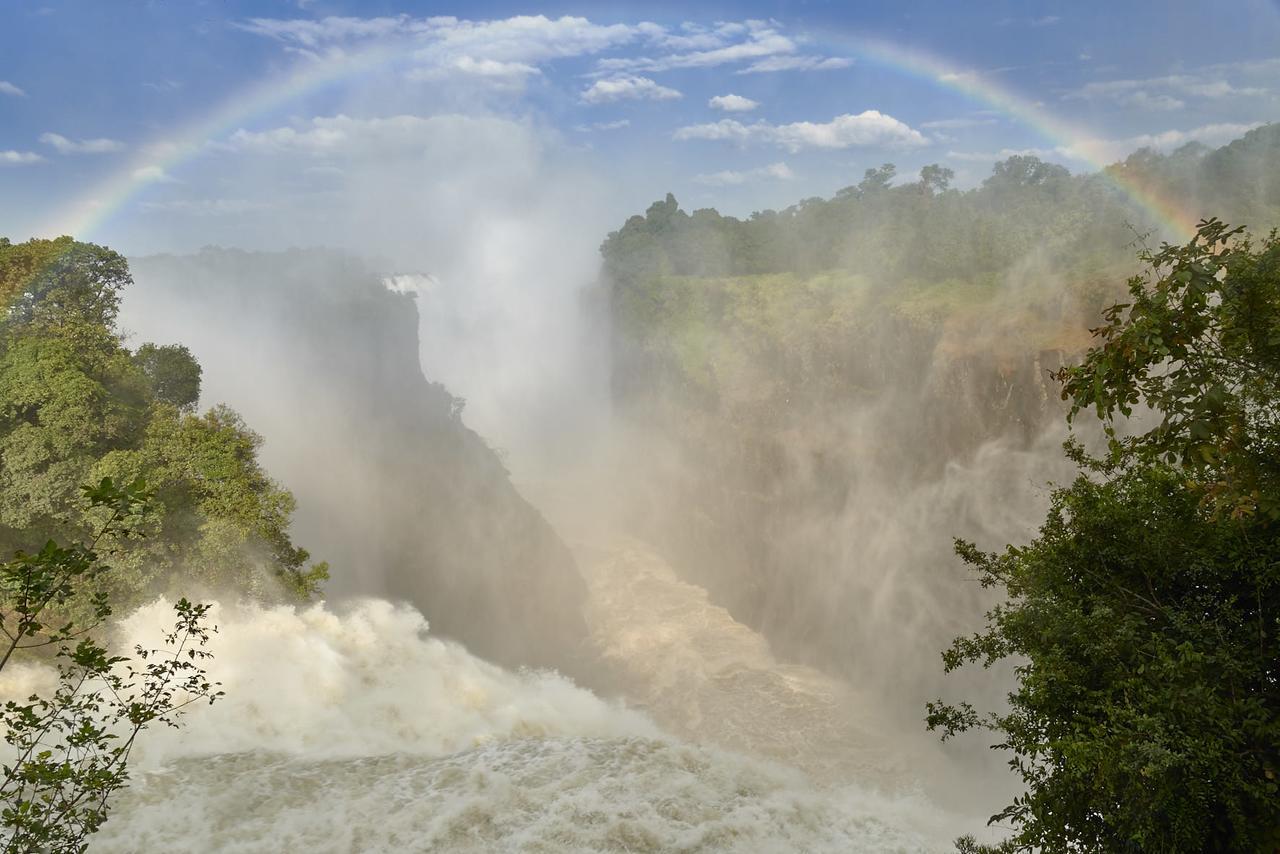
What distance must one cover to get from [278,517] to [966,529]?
31.8m

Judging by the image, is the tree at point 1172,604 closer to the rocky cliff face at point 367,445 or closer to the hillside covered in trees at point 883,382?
the hillside covered in trees at point 883,382

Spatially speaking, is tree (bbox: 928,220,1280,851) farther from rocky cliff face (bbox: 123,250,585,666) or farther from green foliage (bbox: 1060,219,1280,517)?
rocky cliff face (bbox: 123,250,585,666)

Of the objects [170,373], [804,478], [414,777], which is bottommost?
[414,777]

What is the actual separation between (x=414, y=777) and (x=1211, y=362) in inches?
935

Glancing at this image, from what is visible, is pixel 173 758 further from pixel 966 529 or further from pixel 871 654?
→ pixel 966 529

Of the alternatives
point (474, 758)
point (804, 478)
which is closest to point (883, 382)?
point (804, 478)

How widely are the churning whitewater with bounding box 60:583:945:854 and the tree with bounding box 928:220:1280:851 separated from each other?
12371mm

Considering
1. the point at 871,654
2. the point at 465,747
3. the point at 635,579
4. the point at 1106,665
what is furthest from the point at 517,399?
the point at 1106,665

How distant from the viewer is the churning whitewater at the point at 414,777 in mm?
20750

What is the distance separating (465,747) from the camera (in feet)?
89.1

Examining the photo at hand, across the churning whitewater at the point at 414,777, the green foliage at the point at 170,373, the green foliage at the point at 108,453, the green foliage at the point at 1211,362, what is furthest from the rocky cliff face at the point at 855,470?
the green foliage at the point at 170,373

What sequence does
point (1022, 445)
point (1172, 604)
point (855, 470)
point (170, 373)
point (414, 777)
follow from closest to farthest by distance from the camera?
point (1172, 604)
point (414, 777)
point (170, 373)
point (1022, 445)
point (855, 470)

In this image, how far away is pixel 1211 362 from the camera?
8492mm

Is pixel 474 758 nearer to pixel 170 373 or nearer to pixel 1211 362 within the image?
pixel 170 373
